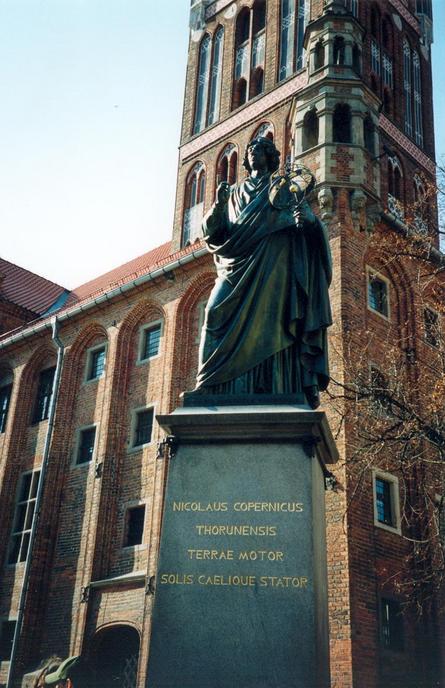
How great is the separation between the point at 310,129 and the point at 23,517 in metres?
13.7

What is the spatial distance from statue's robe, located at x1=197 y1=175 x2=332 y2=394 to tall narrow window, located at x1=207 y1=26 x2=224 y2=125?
2425 cm

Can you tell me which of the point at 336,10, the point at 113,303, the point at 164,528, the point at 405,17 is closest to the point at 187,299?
the point at 113,303

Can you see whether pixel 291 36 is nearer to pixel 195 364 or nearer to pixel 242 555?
pixel 195 364

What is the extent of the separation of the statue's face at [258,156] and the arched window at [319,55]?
17141 mm

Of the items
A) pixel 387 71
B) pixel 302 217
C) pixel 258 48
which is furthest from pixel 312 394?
pixel 258 48

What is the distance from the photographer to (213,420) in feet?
19.1

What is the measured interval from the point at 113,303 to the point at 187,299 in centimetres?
302

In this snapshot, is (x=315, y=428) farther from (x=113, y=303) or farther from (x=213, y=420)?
(x=113, y=303)

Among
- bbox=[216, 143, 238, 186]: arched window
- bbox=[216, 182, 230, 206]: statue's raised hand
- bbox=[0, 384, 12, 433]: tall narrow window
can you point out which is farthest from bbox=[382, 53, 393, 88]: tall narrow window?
bbox=[216, 182, 230, 206]: statue's raised hand

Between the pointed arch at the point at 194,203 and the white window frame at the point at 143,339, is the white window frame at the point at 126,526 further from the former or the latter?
the pointed arch at the point at 194,203

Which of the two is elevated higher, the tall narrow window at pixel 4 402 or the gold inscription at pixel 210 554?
the tall narrow window at pixel 4 402

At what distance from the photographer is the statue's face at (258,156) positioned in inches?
276

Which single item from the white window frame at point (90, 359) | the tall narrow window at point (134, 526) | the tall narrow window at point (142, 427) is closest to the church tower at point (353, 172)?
the white window frame at point (90, 359)

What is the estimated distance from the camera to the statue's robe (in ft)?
20.8
